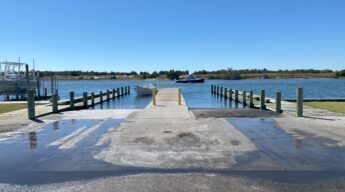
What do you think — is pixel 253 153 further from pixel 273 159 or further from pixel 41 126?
pixel 41 126

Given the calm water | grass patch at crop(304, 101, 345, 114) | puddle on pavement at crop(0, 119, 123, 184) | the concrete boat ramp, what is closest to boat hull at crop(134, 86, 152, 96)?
the calm water

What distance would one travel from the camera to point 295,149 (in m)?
10.3

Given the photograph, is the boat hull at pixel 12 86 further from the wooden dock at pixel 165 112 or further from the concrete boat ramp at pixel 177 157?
the concrete boat ramp at pixel 177 157

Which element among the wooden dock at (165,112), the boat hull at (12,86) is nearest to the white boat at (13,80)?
the boat hull at (12,86)

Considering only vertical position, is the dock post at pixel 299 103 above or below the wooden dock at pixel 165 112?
above

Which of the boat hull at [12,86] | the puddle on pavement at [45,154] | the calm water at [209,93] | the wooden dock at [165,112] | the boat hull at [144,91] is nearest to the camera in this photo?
the puddle on pavement at [45,154]

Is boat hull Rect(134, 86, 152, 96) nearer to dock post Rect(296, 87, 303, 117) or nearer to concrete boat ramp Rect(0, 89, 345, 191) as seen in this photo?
dock post Rect(296, 87, 303, 117)

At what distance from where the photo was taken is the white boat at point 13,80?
4883 centimetres

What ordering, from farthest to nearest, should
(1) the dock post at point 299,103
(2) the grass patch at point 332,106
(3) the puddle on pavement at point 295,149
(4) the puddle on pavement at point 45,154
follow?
(2) the grass patch at point 332,106 < (1) the dock post at point 299,103 < (3) the puddle on pavement at point 295,149 < (4) the puddle on pavement at point 45,154

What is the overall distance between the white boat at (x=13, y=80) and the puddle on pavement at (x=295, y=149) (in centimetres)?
3661

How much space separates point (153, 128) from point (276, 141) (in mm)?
4325

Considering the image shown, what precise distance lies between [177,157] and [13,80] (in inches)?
1769

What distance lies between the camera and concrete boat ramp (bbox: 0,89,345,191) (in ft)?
23.9

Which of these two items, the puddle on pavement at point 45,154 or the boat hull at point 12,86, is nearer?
the puddle on pavement at point 45,154
